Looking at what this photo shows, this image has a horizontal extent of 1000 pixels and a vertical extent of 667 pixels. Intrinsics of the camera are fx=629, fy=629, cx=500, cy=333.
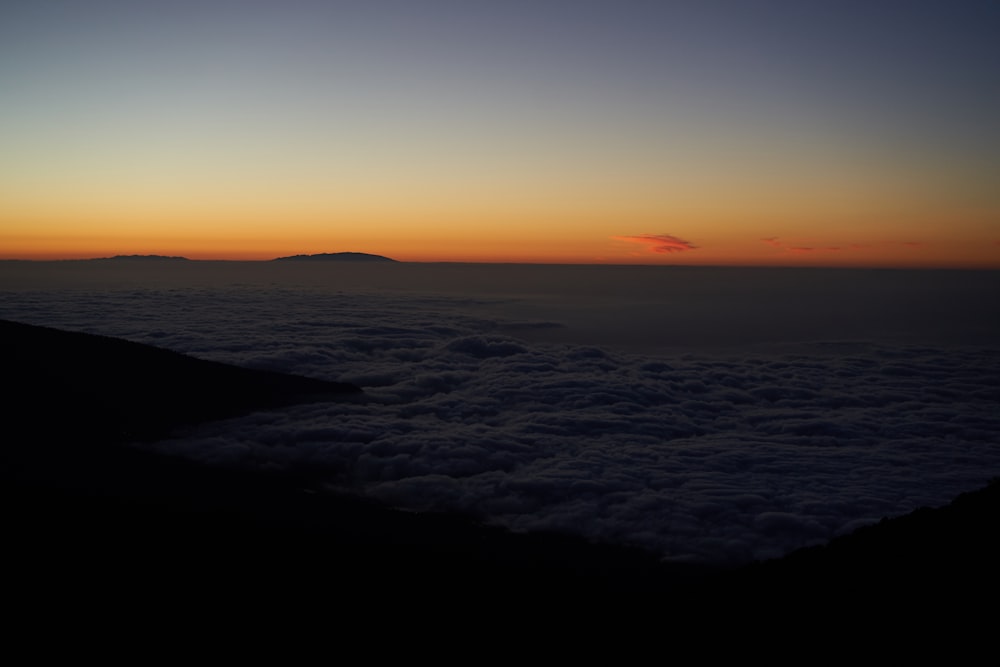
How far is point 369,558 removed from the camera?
7.88 metres

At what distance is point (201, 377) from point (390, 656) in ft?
53.6

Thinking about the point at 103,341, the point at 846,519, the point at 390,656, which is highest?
the point at 103,341

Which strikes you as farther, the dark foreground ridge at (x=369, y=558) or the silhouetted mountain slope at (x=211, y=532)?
the silhouetted mountain slope at (x=211, y=532)

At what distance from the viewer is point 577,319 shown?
54844mm

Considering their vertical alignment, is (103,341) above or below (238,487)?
above

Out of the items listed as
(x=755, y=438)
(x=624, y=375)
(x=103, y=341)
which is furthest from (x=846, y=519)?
(x=103, y=341)

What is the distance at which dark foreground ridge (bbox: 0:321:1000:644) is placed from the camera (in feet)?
19.0

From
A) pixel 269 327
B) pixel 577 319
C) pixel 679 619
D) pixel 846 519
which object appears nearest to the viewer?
pixel 679 619

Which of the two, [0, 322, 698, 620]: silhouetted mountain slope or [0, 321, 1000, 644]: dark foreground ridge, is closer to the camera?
[0, 321, 1000, 644]: dark foreground ridge

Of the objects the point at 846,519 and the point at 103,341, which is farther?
the point at 103,341

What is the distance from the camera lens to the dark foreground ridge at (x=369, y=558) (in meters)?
5.80

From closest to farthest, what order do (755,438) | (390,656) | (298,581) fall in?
(390,656)
(298,581)
(755,438)

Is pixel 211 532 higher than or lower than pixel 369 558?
higher

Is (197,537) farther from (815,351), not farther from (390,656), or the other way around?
(815,351)
